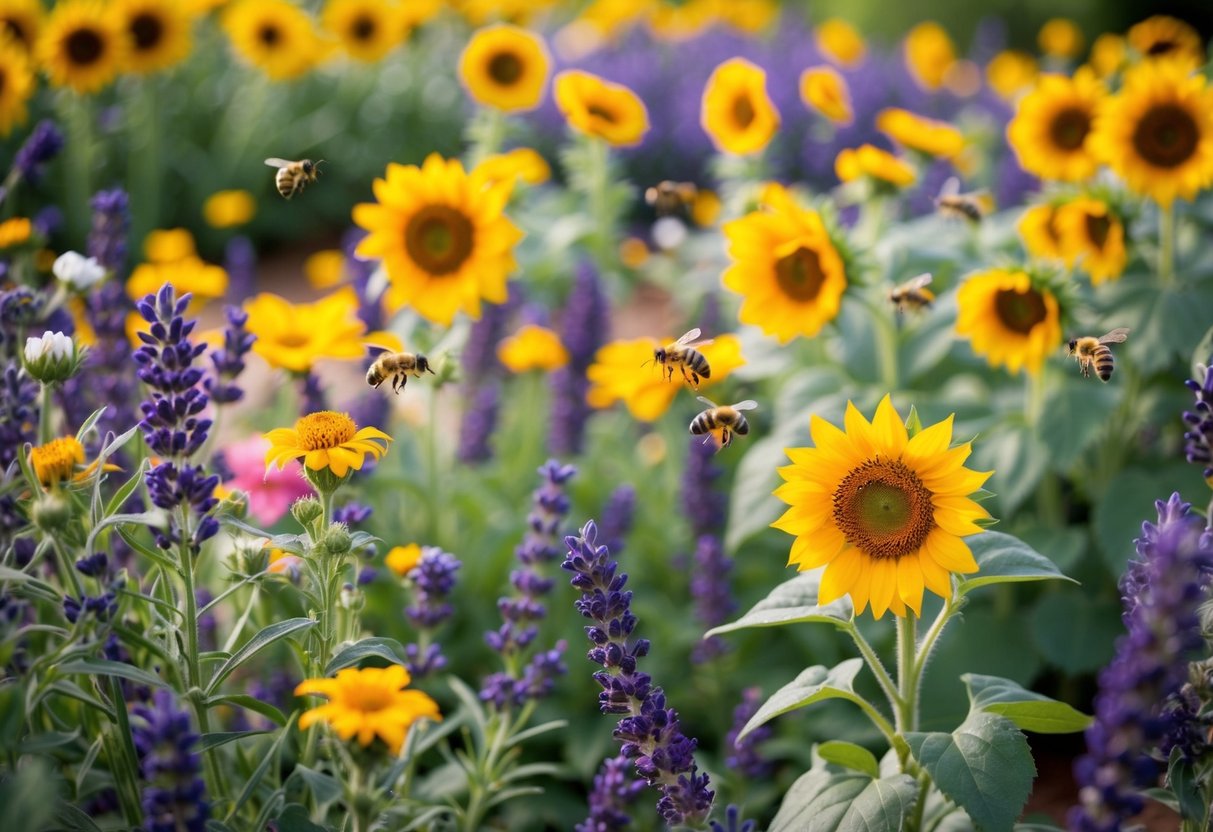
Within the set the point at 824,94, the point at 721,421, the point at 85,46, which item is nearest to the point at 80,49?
the point at 85,46

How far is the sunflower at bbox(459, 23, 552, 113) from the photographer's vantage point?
3799 mm

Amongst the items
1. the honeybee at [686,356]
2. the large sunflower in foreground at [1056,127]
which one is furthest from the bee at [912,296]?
the large sunflower in foreground at [1056,127]

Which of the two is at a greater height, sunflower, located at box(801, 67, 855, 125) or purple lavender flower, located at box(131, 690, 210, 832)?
sunflower, located at box(801, 67, 855, 125)

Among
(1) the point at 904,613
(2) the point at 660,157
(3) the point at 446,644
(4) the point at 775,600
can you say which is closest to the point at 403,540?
(3) the point at 446,644

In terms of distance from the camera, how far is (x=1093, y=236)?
3068 millimetres

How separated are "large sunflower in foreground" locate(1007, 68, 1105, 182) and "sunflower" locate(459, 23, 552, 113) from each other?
1.54 meters

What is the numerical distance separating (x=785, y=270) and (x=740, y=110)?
953 millimetres

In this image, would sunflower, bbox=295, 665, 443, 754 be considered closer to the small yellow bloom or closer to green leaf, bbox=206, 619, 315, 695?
green leaf, bbox=206, 619, 315, 695

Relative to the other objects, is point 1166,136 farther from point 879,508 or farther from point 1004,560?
point 879,508

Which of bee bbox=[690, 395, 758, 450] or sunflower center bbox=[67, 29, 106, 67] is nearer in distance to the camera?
bee bbox=[690, 395, 758, 450]

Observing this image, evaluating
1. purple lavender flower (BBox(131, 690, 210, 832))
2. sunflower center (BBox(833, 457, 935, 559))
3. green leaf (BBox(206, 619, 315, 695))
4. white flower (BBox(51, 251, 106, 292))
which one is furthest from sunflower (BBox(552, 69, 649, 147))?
purple lavender flower (BBox(131, 690, 210, 832))

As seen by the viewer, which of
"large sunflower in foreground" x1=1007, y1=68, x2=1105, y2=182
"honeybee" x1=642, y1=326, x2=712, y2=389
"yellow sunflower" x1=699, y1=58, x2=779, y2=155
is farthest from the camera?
"yellow sunflower" x1=699, y1=58, x2=779, y2=155

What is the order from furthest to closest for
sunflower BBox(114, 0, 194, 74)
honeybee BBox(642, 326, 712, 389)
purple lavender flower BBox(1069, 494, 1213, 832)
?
sunflower BBox(114, 0, 194, 74)
honeybee BBox(642, 326, 712, 389)
purple lavender flower BBox(1069, 494, 1213, 832)

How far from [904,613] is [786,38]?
29.0 ft
